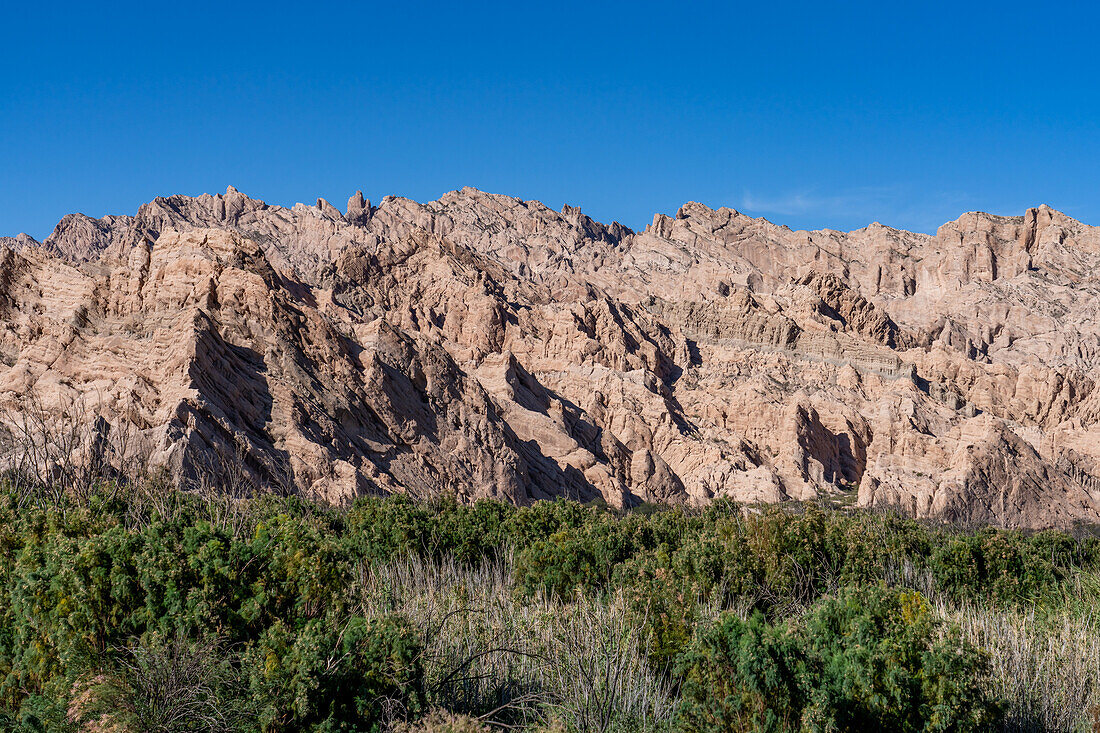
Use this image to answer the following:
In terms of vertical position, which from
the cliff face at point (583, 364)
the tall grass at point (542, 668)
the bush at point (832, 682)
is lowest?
the tall grass at point (542, 668)

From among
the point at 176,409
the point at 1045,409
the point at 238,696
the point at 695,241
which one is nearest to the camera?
the point at 238,696

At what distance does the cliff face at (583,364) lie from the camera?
37.0 m

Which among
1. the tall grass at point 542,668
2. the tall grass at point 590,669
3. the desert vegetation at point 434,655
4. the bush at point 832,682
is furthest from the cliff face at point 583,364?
the bush at point 832,682

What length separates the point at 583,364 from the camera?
2687 inches

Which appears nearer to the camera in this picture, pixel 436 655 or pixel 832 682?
pixel 832 682

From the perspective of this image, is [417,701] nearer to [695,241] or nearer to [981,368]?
[981,368]

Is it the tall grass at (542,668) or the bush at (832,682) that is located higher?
the bush at (832,682)

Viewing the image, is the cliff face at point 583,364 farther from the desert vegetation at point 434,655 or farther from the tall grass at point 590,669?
the desert vegetation at point 434,655

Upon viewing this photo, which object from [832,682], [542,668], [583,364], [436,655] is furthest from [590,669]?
[583,364]

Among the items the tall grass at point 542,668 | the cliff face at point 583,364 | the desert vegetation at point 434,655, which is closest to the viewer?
the desert vegetation at point 434,655

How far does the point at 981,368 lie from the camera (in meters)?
82.5

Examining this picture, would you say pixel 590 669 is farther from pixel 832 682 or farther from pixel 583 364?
pixel 583 364

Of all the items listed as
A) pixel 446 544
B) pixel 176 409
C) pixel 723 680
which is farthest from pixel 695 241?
pixel 723 680

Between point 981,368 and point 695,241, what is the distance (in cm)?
6029
